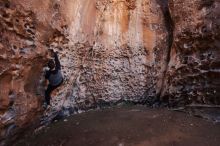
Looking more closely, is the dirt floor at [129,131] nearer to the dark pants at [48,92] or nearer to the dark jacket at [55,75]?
the dark pants at [48,92]

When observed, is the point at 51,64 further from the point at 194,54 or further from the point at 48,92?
the point at 194,54

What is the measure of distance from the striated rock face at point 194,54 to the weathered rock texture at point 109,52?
0.01 m

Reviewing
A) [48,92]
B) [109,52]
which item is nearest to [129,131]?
[48,92]

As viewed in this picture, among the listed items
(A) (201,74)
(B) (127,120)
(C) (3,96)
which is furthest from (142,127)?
(C) (3,96)

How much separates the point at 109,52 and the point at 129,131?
1.34 meters

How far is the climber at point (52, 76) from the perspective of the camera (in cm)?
326

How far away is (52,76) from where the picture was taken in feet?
10.8

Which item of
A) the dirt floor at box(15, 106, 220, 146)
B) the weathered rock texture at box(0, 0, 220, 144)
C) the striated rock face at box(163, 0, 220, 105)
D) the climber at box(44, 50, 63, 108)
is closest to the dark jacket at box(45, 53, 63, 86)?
the climber at box(44, 50, 63, 108)

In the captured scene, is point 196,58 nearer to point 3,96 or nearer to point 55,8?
point 55,8

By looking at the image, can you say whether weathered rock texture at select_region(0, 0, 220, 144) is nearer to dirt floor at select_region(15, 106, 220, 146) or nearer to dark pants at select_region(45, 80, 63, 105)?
dark pants at select_region(45, 80, 63, 105)

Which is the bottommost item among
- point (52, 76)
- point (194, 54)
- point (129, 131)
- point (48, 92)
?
point (129, 131)

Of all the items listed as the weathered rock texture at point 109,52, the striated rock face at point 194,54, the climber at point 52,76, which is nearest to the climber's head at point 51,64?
the climber at point 52,76

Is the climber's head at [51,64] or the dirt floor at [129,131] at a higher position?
the climber's head at [51,64]

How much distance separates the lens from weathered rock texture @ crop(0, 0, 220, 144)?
283 cm
